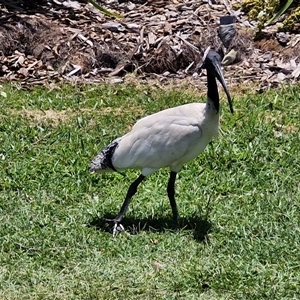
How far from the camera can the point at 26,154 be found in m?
7.74

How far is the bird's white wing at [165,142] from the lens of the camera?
20.3ft

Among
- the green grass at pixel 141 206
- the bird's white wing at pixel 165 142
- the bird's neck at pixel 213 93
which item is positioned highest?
the bird's neck at pixel 213 93

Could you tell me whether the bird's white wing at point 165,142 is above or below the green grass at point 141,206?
above

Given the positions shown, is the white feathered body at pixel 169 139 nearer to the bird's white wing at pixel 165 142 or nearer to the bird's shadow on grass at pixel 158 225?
the bird's white wing at pixel 165 142

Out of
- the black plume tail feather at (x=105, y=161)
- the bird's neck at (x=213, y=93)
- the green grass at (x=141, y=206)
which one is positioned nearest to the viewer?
the green grass at (x=141, y=206)

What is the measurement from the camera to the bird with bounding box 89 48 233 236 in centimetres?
616

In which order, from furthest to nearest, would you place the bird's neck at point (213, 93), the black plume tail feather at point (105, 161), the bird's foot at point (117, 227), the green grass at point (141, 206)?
1. the black plume tail feather at point (105, 161)
2. the bird's foot at point (117, 227)
3. the bird's neck at point (213, 93)
4. the green grass at point (141, 206)

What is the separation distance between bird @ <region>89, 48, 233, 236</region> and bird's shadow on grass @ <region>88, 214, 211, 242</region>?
0.06m

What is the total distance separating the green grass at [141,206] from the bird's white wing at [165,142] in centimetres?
49

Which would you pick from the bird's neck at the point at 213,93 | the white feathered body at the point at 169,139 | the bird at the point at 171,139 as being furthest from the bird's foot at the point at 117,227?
the bird's neck at the point at 213,93

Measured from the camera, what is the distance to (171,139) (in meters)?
6.21

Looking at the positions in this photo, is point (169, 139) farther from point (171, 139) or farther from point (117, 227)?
point (117, 227)

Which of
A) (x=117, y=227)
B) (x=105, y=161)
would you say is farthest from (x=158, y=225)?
(x=105, y=161)

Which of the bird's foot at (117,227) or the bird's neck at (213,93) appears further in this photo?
the bird's foot at (117,227)
